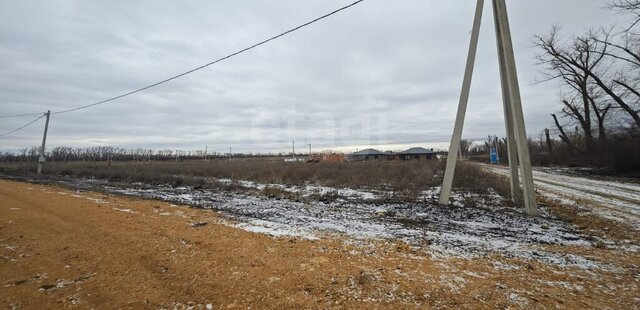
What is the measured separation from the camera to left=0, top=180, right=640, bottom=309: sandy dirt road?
9.45 feet

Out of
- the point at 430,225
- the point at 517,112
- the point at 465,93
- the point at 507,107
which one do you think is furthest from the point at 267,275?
the point at 507,107

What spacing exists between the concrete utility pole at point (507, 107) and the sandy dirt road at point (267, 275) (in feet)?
10.2

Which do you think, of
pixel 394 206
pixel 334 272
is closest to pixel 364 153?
pixel 394 206

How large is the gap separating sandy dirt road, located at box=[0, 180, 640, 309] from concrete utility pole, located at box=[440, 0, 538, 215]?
3099 mm

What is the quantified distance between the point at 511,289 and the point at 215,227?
5001 mm

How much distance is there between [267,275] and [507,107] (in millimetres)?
8432

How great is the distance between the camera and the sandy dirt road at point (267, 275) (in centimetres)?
288

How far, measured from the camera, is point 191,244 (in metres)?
4.70

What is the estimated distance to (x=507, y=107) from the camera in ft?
28.0

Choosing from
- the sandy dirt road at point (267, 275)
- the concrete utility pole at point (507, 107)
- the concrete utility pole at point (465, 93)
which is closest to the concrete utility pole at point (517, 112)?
the concrete utility pole at point (507, 107)

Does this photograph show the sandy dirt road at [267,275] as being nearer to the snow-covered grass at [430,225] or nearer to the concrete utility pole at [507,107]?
the snow-covered grass at [430,225]

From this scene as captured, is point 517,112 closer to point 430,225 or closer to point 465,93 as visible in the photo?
point 465,93

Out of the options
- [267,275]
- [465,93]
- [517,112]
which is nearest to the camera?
[267,275]

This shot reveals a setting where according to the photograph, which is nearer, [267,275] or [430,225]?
[267,275]
